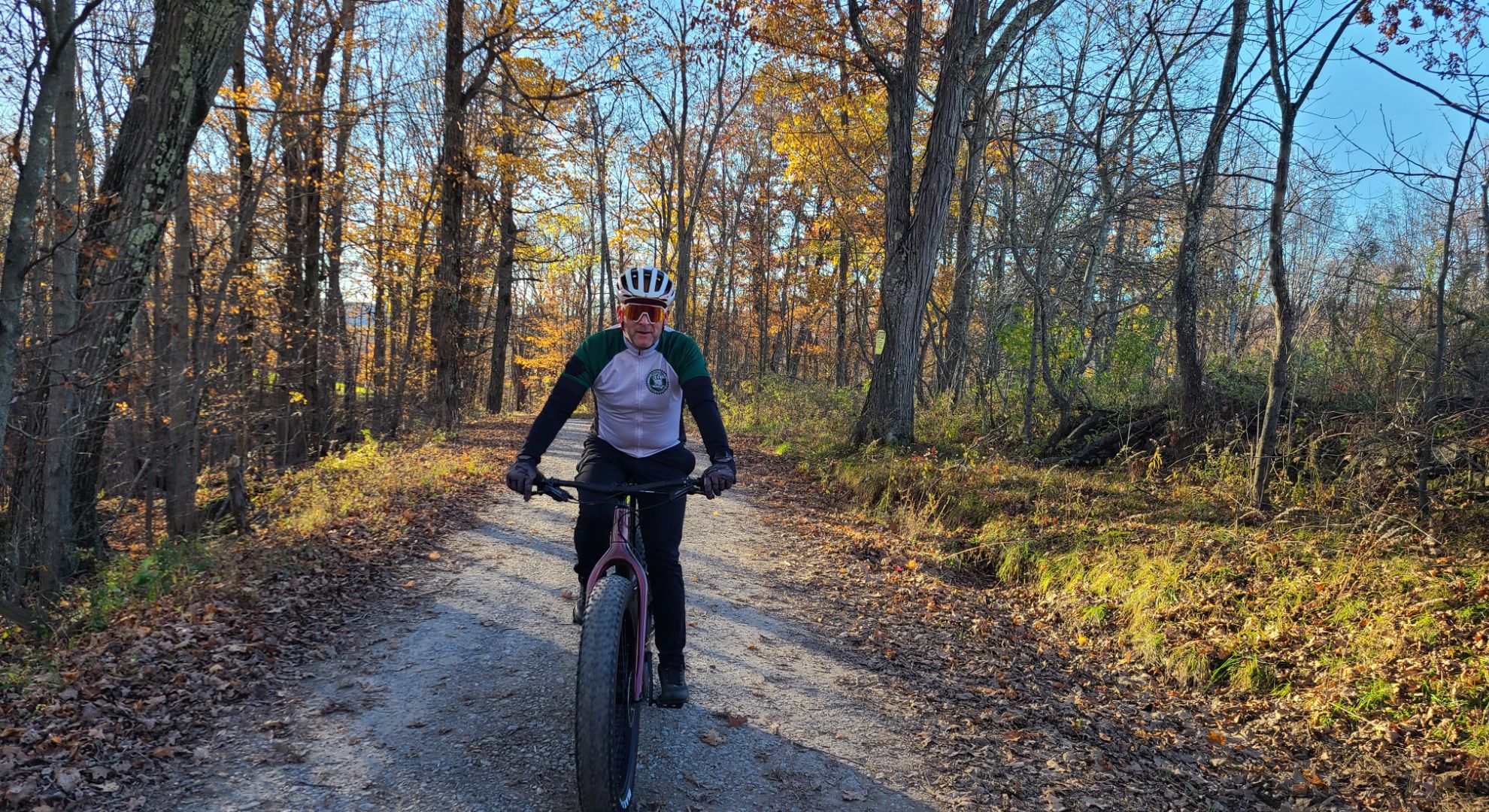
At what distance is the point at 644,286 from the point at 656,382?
18.3 inches

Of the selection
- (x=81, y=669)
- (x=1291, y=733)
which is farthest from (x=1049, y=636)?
(x=81, y=669)

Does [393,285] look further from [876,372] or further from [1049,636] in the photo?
[1049,636]

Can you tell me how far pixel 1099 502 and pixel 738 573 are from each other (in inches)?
155

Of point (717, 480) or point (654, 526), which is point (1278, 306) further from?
point (654, 526)

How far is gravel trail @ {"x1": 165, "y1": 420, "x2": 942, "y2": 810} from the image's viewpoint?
3.04 m

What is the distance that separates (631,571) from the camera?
10.1 feet

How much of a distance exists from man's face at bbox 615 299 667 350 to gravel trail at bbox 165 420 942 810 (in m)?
1.97

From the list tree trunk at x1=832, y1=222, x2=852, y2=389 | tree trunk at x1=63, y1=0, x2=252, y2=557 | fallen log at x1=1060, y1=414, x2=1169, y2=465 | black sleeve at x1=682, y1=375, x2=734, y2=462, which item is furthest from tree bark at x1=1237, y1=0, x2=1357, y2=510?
tree trunk at x1=832, y1=222, x2=852, y2=389

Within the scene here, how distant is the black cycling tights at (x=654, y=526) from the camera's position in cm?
327

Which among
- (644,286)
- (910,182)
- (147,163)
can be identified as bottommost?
(644,286)

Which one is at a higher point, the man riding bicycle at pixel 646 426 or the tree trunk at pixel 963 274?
the tree trunk at pixel 963 274

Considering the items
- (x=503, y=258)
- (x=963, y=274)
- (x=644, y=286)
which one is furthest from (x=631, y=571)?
(x=503, y=258)

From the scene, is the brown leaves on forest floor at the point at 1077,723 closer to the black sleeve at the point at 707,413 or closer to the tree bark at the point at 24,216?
the black sleeve at the point at 707,413

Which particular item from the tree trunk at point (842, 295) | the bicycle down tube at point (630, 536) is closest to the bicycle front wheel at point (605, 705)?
the bicycle down tube at point (630, 536)
